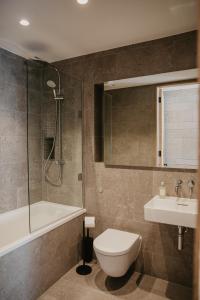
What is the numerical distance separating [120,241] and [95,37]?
A: 2101 mm

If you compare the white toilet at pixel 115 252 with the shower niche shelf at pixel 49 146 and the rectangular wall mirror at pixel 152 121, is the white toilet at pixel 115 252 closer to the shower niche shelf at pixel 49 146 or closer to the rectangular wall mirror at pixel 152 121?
the rectangular wall mirror at pixel 152 121

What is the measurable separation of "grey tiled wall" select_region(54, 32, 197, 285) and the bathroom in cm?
1

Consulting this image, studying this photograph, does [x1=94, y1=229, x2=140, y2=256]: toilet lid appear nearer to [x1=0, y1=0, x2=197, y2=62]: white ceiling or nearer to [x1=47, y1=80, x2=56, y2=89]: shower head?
[x1=47, y1=80, x2=56, y2=89]: shower head

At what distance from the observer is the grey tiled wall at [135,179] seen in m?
2.28

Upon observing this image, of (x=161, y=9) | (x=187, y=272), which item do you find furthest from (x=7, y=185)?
(x=161, y=9)

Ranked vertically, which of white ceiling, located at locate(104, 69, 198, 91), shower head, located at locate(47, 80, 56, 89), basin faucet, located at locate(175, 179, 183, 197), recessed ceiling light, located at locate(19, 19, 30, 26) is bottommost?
basin faucet, located at locate(175, 179, 183, 197)

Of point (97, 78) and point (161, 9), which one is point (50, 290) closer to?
point (97, 78)

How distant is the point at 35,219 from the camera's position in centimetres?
244

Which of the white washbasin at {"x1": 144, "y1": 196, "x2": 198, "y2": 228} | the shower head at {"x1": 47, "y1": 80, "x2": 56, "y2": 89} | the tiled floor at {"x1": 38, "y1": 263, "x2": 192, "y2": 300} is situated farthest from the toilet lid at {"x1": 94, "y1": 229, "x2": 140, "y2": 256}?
the shower head at {"x1": 47, "y1": 80, "x2": 56, "y2": 89}

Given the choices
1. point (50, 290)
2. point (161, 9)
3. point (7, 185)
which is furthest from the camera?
point (7, 185)

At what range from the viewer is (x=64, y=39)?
2.34 metres

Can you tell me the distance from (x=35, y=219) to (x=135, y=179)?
3.93 ft

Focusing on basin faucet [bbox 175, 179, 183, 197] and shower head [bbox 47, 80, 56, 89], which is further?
shower head [bbox 47, 80, 56, 89]

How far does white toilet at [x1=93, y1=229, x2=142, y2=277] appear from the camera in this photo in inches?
80.0
